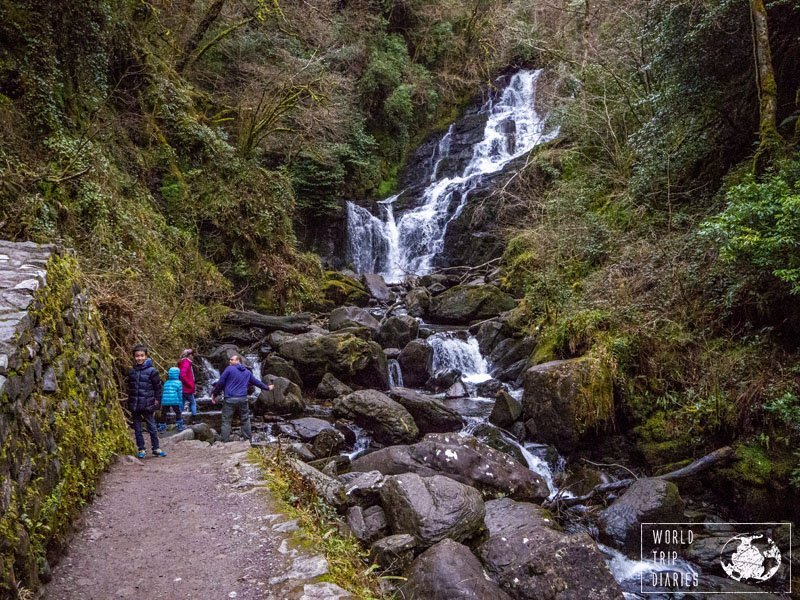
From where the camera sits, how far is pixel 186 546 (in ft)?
12.3

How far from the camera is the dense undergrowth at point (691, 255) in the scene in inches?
265

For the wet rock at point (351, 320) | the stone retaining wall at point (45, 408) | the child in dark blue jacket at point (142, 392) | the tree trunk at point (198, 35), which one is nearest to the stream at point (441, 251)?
the wet rock at point (351, 320)

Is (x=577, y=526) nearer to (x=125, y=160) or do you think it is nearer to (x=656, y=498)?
(x=656, y=498)

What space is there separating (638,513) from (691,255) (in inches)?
197

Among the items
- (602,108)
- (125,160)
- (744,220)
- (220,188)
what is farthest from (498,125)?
(744,220)

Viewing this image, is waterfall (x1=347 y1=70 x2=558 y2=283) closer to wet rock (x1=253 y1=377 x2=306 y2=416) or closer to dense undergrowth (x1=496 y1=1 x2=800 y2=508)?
dense undergrowth (x1=496 y1=1 x2=800 y2=508)

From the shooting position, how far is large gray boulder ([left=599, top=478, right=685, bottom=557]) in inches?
250

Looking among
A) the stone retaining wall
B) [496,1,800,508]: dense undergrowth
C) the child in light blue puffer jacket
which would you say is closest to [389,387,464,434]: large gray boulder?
[496,1,800,508]: dense undergrowth

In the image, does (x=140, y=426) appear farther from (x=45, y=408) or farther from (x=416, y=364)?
(x=416, y=364)

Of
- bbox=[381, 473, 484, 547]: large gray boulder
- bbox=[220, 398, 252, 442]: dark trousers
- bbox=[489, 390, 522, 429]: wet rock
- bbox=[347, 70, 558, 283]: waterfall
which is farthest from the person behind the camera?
bbox=[347, 70, 558, 283]: waterfall

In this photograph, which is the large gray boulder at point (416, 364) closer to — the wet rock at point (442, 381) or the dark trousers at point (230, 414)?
the wet rock at point (442, 381)

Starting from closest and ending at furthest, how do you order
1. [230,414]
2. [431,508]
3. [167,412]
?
[431,508] < [230,414] < [167,412]

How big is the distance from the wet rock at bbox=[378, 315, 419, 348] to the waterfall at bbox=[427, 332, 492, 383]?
77 centimetres

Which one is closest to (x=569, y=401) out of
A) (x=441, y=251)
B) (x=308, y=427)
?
(x=308, y=427)
